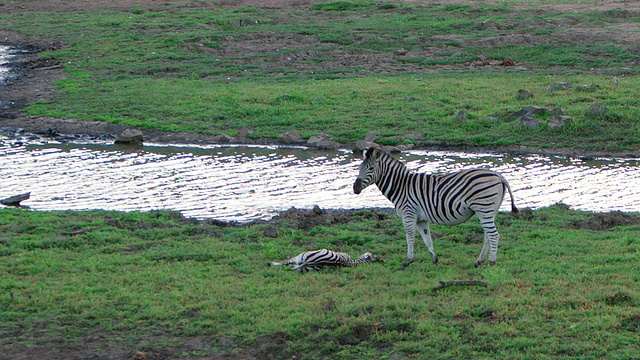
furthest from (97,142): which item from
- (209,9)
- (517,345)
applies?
(209,9)

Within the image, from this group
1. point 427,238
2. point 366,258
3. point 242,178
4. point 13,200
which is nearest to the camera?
point 427,238

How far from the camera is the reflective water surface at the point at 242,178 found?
16.6 meters

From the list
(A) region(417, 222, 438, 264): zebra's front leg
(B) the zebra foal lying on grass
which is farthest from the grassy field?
(B) the zebra foal lying on grass

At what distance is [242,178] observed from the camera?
1906 centimetres

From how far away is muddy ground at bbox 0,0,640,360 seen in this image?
870 cm

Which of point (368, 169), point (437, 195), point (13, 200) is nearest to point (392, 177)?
point (368, 169)

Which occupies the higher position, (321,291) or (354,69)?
(354,69)

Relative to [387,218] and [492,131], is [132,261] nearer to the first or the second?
[387,218]

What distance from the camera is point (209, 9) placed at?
45.2 metres

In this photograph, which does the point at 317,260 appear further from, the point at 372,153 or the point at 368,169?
the point at 372,153

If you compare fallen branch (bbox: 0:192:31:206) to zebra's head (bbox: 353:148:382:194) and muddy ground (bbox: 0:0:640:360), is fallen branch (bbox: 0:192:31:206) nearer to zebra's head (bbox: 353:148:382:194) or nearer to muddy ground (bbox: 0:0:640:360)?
muddy ground (bbox: 0:0:640:360)

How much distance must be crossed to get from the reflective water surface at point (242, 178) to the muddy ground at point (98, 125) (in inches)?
53.5

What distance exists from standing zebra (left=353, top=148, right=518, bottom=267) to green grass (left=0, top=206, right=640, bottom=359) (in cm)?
52

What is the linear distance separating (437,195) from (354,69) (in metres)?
20.9
